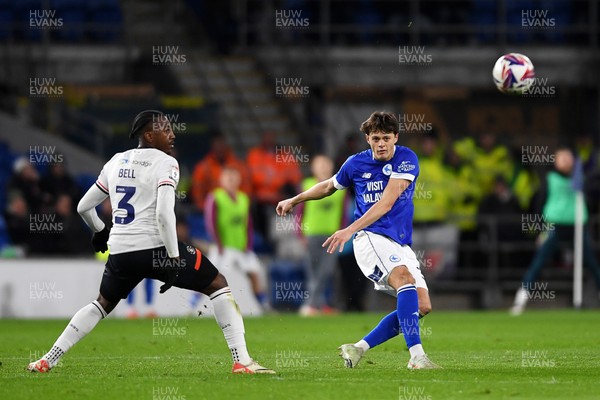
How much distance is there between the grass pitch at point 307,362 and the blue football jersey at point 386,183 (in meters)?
1.13

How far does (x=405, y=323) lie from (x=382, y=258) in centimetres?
58

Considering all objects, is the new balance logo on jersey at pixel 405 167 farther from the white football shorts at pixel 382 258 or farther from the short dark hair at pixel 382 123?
the white football shorts at pixel 382 258

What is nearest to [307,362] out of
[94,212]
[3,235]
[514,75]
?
[94,212]

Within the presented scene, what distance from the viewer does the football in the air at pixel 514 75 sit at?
1335 cm

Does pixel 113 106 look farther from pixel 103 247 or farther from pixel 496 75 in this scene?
pixel 103 247

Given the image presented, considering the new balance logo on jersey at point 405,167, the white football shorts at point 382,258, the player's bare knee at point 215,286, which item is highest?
the new balance logo on jersey at point 405,167

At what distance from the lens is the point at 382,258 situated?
34.3 ft

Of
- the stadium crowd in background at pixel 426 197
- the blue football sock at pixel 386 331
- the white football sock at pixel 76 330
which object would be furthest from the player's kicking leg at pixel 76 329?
the stadium crowd in background at pixel 426 197

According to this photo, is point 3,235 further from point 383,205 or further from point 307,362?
point 383,205

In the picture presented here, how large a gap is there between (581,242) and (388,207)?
403 inches

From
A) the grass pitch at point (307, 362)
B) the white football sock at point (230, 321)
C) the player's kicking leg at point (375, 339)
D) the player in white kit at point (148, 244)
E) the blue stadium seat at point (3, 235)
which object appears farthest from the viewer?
the blue stadium seat at point (3, 235)

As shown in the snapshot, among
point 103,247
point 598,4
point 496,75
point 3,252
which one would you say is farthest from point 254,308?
point 598,4

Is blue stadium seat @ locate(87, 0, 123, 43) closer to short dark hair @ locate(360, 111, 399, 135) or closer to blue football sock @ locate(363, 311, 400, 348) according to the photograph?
short dark hair @ locate(360, 111, 399, 135)

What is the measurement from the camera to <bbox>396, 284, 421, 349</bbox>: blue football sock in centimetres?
1021
